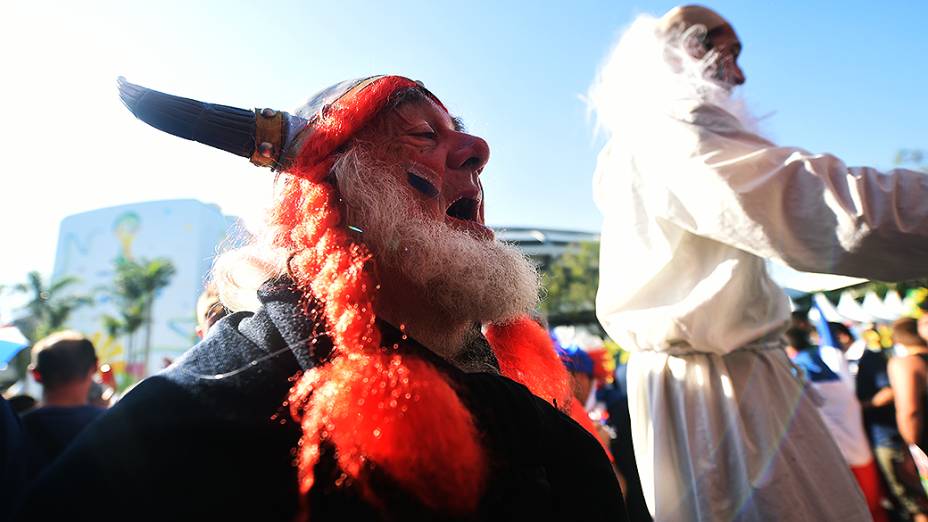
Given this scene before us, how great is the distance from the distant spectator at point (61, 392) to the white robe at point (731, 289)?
8.98 feet

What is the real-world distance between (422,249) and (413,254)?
2 cm

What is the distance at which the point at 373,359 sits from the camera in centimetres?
100

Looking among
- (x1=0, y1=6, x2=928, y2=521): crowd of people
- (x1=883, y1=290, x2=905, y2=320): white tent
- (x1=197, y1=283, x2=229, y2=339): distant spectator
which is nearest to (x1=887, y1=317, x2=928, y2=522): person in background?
(x1=0, y1=6, x2=928, y2=521): crowd of people

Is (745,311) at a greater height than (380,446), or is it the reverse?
(380,446)

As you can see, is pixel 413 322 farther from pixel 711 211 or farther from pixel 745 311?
pixel 745 311

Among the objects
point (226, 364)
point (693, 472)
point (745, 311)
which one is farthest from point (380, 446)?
point (745, 311)

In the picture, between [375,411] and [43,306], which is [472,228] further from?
[43,306]

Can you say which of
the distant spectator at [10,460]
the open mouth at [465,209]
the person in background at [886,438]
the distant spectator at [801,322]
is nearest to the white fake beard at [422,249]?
the open mouth at [465,209]

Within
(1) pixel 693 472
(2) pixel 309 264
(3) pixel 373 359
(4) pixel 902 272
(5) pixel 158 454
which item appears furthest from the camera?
(1) pixel 693 472

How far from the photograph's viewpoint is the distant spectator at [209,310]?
2.18 metres

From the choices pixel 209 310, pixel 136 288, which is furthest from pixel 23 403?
pixel 136 288

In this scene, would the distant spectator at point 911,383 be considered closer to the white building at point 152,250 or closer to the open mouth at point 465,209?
the open mouth at point 465,209

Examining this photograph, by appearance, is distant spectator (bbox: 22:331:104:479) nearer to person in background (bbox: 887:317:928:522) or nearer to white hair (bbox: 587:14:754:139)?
white hair (bbox: 587:14:754:139)

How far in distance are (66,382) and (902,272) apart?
4078 millimetres
